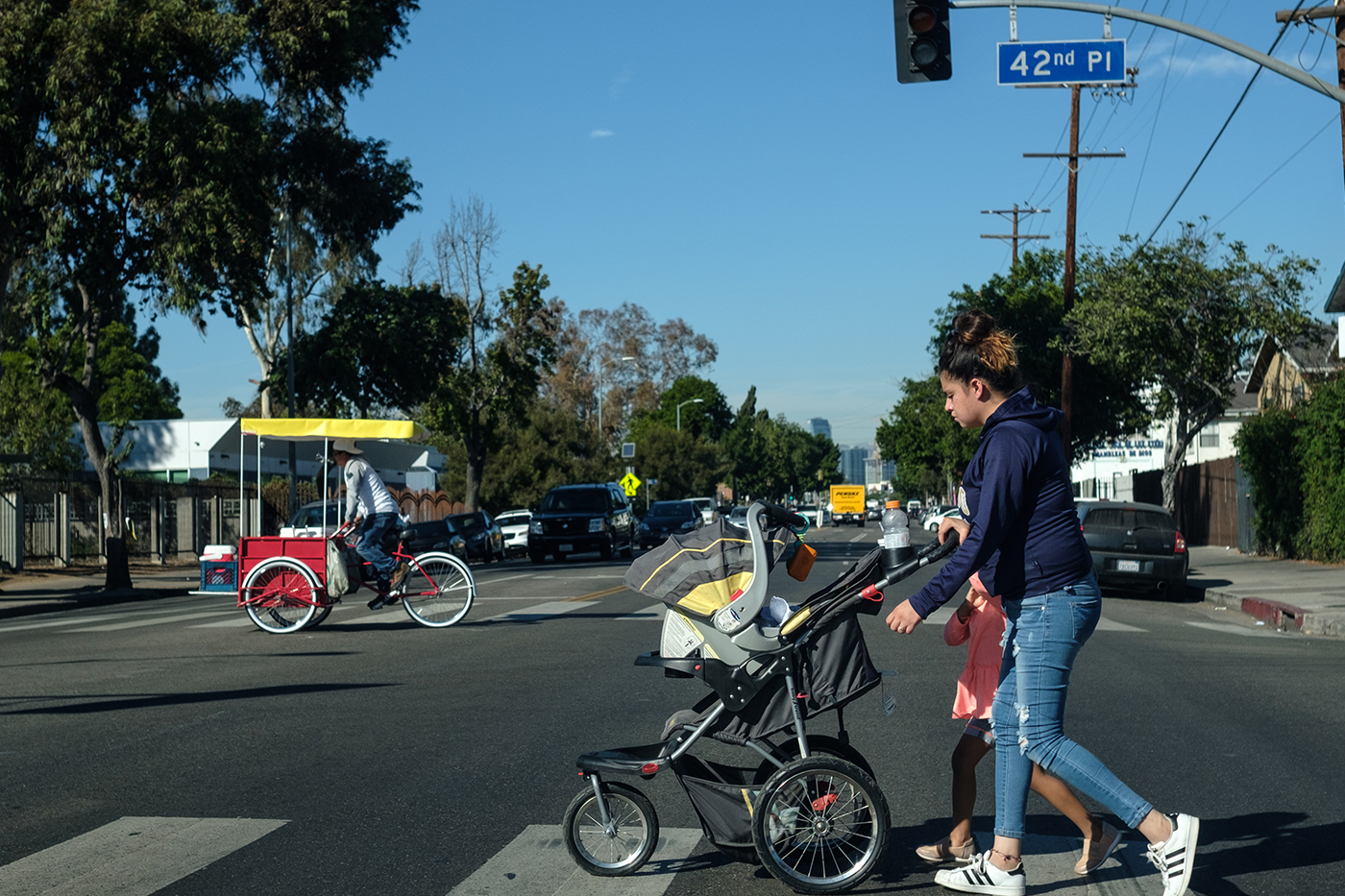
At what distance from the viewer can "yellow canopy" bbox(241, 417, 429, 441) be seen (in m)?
15.4

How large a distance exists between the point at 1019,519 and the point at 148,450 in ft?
154

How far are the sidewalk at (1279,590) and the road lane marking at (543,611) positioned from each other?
829cm

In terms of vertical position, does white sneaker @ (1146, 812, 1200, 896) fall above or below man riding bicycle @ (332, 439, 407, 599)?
below

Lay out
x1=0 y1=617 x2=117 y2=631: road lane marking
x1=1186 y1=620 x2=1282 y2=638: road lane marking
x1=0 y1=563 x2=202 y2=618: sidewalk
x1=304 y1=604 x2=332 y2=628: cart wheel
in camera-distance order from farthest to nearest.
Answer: x1=0 y1=563 x2=202 y2=618: sidewalk → x1=0 y1=617 x2=117 y2=631: road lane marking → x1=1186 y1=620 x2=1282 y2=638: road lane marking → x1=304 y1=604 x2=332 y2=628: cart wheel

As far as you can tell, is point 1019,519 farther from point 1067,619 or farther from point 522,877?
point 522,877

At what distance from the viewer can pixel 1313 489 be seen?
23812mm

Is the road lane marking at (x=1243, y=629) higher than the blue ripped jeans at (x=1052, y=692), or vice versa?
the blue ripped jeans at (x=1052, y=692)

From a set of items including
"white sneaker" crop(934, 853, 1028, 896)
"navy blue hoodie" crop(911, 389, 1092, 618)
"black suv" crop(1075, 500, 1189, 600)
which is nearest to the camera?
"navy blue hoodie" crop(911, 389, 1092, 618)

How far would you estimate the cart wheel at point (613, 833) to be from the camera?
4715mm

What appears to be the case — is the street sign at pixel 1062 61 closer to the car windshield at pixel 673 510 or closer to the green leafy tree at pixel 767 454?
the car windshield at pixel 673 510

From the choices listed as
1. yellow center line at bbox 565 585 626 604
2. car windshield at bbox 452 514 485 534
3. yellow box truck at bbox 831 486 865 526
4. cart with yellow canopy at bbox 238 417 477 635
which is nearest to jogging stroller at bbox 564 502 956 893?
cart with yellow canopy at bbox 238 417 477 635

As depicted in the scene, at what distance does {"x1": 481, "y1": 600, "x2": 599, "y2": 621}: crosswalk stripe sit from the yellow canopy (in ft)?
8.08

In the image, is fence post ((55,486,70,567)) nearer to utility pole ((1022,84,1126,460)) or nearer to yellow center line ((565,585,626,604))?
yellow center line ((565,585,626,604))

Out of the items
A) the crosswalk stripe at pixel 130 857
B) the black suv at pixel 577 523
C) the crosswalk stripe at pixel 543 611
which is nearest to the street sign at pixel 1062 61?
the crosswalk stripe at pixel 543 611
